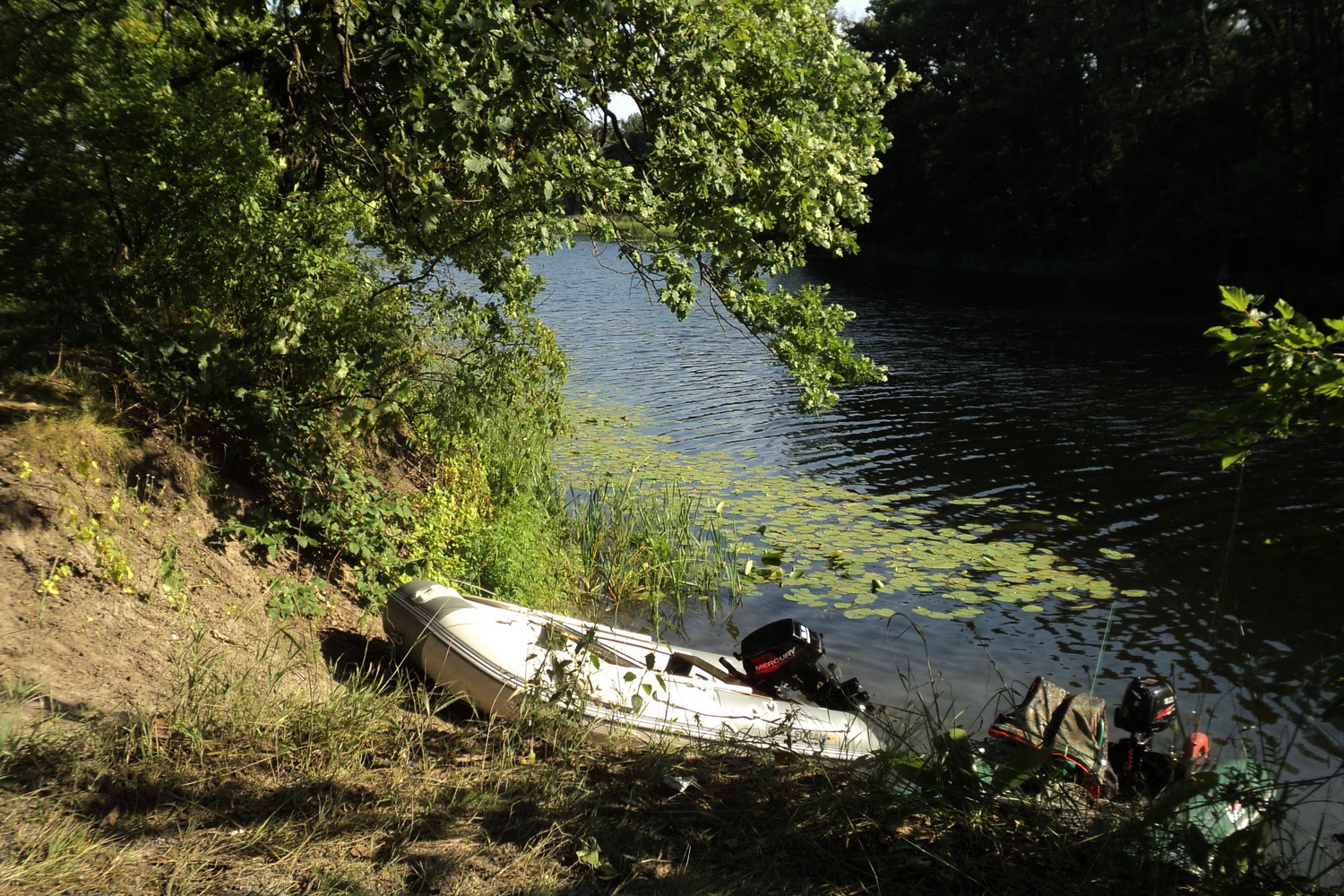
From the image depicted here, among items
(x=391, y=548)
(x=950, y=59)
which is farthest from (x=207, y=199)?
(x=950, y=59)

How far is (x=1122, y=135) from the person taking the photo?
122ft

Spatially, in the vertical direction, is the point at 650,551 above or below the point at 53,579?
below

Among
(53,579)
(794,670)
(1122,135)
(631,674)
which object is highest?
(1122,135)

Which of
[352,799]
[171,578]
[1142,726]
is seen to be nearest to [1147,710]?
[1142,726]

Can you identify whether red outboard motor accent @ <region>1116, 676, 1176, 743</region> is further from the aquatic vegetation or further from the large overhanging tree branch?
the aquatic vegetation

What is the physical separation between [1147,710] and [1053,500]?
252 inches

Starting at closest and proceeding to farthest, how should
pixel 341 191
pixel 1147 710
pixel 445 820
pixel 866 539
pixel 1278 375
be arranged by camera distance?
pixel 1278 375, pixel 445 820, pixel 1147 710, pixel 341 191, pixel 866 539

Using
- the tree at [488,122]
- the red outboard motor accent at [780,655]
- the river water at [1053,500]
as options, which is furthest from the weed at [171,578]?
the river water at [1053,500]

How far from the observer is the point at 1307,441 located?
12.6 meters

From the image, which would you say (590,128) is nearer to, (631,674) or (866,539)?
(631,674)

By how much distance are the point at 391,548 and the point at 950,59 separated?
1904 inches

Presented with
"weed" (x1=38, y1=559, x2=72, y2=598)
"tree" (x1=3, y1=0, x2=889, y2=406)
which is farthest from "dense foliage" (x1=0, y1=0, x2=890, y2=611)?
"weed" (x1=38, y1=559, x2=72, y2=598)

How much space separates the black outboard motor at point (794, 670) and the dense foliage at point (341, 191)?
1.51 m

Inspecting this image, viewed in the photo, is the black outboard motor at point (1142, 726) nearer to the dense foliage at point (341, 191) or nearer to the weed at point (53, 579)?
the dense foliage at point (341, 191)
